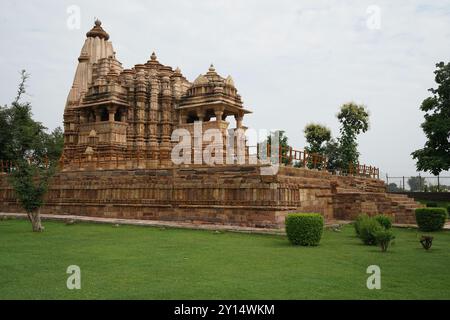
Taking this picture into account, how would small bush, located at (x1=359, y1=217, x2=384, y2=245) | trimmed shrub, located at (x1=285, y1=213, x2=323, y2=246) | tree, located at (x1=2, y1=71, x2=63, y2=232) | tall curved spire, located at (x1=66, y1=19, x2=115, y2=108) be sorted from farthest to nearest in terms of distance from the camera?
tall curved spire, located at (x1=66, y1=19, x2=115, y2=108), tree, located at (x1=2, y1=71, x2=63, y2=232), small bush, located at (x1=359, y1=217, x2=384, y2=245), trimmed shrub, located at (x1=285, y1=213, x2=323, y2=246)

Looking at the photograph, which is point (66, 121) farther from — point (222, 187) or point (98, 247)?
point (98, 247)

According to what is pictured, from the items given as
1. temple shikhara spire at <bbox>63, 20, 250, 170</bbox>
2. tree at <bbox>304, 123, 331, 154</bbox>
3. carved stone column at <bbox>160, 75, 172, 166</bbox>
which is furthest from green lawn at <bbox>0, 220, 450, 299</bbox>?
tree at <bbox>304, 123, 331, 154</bbox>

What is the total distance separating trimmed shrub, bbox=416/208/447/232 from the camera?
1507 centimetres

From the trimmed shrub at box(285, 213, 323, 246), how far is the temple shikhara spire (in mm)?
10582

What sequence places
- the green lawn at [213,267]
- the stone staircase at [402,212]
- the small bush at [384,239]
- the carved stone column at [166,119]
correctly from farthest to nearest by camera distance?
the carved stone column at [166,119]
the stone staircase at [402,212]
the small bush at [384,239]
the green lawn at [213,267]

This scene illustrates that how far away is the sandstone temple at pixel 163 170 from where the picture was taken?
48.8ft

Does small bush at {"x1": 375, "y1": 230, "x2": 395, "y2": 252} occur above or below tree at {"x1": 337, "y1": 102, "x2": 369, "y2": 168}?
below

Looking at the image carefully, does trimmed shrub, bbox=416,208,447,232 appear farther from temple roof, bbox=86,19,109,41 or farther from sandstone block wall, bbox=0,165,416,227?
temple roof, bbox=86,19,109,41

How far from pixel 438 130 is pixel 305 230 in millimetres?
19280

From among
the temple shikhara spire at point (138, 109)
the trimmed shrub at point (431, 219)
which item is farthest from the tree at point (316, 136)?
the trimmed shrub at point (431, 219)

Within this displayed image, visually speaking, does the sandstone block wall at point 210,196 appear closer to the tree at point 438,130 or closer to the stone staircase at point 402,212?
the stone staircase at point 402,212

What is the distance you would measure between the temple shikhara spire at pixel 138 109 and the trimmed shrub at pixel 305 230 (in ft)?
34.7
